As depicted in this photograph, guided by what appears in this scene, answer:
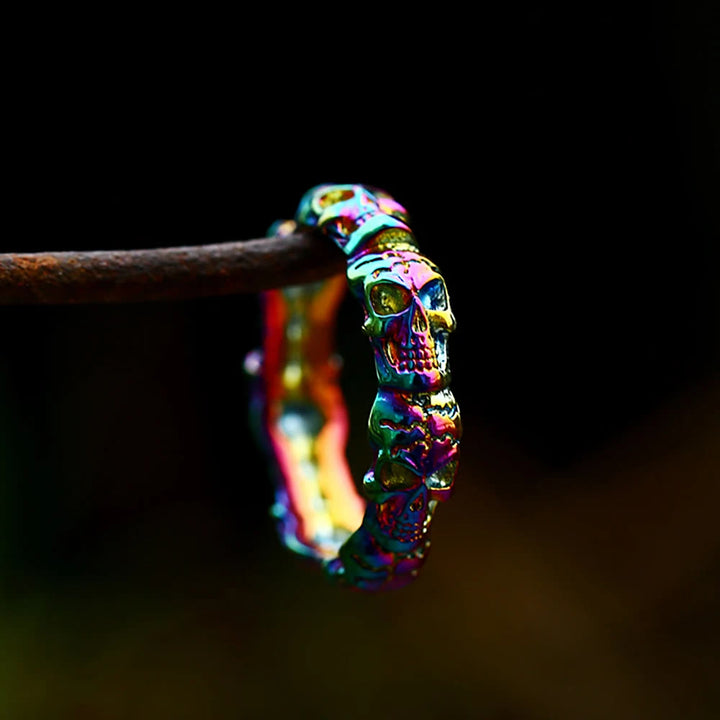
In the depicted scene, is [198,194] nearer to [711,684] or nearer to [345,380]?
[345,380]

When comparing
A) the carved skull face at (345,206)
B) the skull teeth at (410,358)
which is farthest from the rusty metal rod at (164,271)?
the skull teeth at (410,358)

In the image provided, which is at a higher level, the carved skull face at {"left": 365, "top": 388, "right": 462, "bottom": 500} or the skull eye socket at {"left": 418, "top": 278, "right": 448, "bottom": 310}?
the skull eye socket at {"left": 418, "top": 278, "right": 448, "bottom": 310}

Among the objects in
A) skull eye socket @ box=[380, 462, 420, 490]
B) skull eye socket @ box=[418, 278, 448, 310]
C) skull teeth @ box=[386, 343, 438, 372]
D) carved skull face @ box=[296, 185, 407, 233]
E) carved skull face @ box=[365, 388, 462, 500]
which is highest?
carved skull face @ box=[296, 185, 407, 233]

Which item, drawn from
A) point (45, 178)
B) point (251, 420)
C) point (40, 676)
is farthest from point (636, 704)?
point (45, 178)

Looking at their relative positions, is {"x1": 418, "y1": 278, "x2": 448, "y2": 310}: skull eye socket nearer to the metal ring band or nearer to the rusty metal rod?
the metal ring band

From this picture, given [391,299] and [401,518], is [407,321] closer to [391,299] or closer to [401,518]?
[391,299]

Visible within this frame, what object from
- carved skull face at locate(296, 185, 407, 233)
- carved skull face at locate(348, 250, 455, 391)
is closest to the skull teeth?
carved skull face at locate(348, 250, 455, 391)

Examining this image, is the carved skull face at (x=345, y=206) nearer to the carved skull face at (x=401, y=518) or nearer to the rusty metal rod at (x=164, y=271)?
the rusty metal rod at (x=164, y=271)
